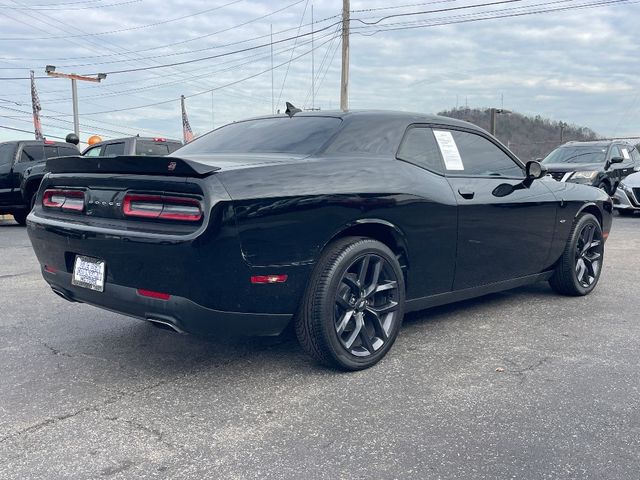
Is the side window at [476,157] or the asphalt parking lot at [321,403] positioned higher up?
the side window at [476,157]

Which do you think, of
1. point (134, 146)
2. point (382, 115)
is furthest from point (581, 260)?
point (134, 146)

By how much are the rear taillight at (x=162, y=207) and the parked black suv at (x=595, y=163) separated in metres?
11.3

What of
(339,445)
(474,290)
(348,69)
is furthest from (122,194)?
(348,69)

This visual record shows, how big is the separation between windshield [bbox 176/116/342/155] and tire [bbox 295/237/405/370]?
27.0 inches

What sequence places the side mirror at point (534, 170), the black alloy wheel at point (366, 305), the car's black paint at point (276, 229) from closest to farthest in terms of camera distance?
the car's black paint at point (276, 229), the black alloy wheel at point (366, 305), the side mirror at point (534, 170)

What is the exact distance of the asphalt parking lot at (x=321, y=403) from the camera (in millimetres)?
2418

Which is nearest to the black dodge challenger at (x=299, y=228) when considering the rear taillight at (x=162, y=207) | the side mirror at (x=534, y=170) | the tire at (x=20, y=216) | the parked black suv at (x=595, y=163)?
the rear taillight at (x=162, y=207)

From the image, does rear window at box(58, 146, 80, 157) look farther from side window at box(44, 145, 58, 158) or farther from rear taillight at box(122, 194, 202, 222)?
rear taillight at box(122, 194, 202, 222)

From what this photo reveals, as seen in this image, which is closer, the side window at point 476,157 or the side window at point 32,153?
the side window at point 476,157

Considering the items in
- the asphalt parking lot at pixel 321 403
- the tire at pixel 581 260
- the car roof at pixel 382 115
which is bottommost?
the asphalt parking lot at pixel 321 403

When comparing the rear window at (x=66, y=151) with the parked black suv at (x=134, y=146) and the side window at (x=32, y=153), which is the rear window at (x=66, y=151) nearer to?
the side window at (x=32, y=153)

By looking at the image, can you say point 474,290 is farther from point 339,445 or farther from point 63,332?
point 63,332

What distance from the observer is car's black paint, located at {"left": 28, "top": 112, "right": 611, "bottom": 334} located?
2879 millimetres

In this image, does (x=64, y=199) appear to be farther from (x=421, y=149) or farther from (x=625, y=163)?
(x=625, y=163)
